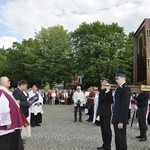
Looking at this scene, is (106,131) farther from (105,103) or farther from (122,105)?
(122,105)

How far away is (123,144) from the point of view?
8.70 m

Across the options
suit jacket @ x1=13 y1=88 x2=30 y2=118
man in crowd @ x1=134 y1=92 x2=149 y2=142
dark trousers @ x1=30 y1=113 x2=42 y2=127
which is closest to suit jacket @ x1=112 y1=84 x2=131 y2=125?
suit jacket @ x1=13 y1=88 x2=30 y2=118

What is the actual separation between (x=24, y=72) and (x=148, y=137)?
5130 cm

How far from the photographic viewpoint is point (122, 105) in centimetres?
866

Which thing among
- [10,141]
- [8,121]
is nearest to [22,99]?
[10,141]

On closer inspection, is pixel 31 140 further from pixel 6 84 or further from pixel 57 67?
pixel 57 67

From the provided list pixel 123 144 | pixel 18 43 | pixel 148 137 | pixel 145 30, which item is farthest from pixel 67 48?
pixel 123 144

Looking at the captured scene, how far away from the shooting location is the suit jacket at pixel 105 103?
34.0 feet

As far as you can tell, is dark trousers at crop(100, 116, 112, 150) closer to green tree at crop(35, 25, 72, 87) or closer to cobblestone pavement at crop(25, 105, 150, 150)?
cobblestone pavement at crop(25, 105, 150, 150)

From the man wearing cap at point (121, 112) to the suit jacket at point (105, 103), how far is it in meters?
1.53

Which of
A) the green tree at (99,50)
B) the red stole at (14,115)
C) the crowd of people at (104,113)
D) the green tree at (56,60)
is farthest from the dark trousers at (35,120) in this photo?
the green tree at (56,60)

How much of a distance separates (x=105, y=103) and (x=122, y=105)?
1.83 meters

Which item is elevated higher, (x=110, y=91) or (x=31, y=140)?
(x=110, y=91)

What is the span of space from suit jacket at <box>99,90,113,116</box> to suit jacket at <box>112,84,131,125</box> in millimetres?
1526
